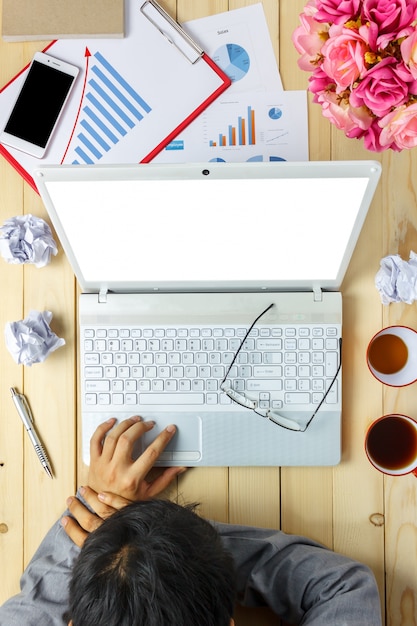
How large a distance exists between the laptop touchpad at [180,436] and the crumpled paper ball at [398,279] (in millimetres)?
343

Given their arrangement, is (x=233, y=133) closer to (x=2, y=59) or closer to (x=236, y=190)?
(x=236, y=190)

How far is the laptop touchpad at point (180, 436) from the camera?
33.3 inches

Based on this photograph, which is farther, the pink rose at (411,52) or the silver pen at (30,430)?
the silver pen at (30,430)

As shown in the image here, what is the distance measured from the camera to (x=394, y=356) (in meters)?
0.85

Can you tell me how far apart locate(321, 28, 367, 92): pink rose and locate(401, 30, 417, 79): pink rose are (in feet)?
0.12

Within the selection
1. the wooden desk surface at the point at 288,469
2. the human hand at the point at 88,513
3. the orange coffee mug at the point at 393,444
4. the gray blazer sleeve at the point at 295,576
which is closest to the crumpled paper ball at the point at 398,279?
the wooden desk surface at the point at 288,469

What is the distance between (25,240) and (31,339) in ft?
0.50

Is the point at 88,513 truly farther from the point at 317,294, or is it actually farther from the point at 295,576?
the point at 317,294

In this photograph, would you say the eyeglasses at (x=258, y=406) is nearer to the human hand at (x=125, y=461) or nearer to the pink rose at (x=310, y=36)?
the human hand at (x=125, y=461)

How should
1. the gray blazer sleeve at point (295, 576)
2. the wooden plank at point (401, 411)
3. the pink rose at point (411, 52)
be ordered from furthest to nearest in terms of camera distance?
the wooden plank at point (401, 411) → the gray blazer sleeve at point (295, 576) → the pink rose at point (411, 52)

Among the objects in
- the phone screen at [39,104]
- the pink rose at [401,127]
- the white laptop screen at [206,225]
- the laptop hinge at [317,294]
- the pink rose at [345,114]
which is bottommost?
the laptop hinge at [317,294]

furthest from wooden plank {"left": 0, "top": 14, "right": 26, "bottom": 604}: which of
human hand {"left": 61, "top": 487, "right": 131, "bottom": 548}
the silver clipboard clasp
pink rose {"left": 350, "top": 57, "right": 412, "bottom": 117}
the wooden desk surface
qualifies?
pink rose {"left": 350, "top": 57, "right": 412, "bottom": 117}

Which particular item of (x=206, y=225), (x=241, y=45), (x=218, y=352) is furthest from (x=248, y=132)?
(x=218, y=352)

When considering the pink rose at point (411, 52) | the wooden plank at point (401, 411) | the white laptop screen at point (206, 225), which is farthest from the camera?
the wooden plank at point (401, 411)
